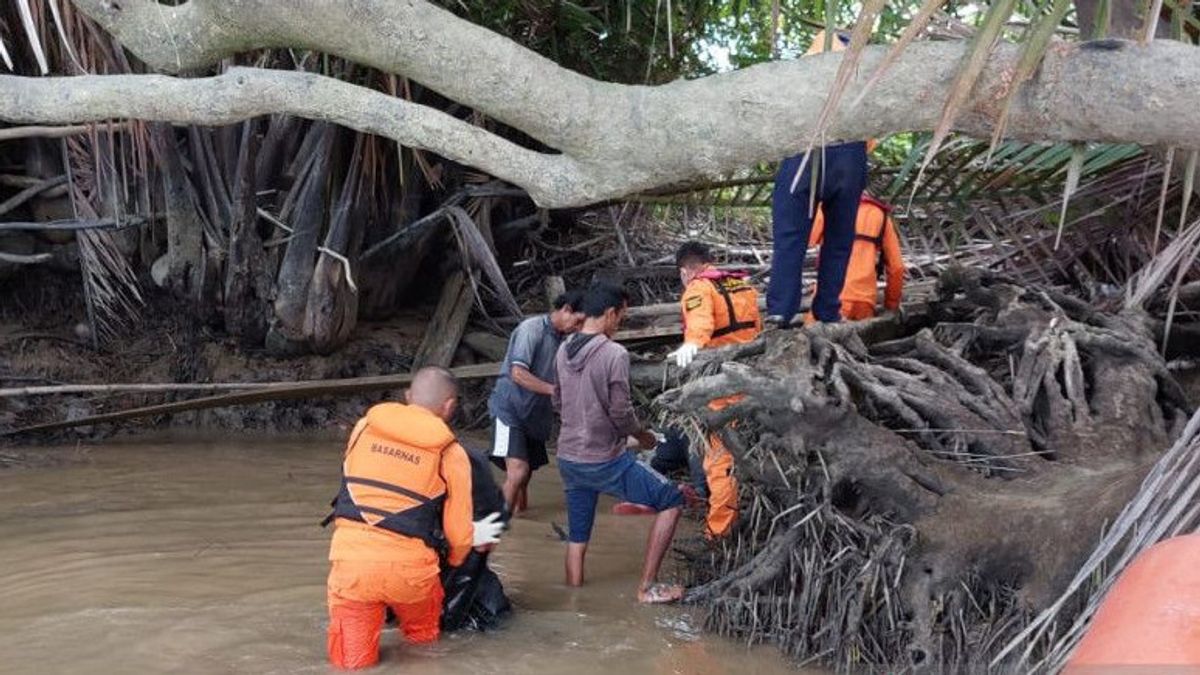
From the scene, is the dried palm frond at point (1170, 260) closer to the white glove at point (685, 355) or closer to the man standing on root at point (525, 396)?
the white glove at point (685, 355)

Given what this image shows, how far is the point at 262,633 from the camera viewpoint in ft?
17.7

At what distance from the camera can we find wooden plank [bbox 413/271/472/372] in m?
10.5

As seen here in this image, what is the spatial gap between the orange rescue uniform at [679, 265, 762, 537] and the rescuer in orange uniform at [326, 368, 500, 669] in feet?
5.13

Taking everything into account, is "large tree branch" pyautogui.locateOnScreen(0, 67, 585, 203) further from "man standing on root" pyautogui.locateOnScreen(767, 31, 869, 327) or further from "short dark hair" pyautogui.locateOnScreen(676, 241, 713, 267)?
"short dark hair" pyautogui.locateOnScreen(676, 241, 713, 267)

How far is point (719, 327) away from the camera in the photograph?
258 inches

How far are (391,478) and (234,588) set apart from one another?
5.18 ft

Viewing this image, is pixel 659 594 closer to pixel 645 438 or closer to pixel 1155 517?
pixel 645 438

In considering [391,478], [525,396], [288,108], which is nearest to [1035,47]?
[288,108]

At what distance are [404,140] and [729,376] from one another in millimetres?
2006

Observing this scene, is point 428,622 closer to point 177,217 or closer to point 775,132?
point 775,132

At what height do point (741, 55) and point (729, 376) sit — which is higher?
point (741, 55)

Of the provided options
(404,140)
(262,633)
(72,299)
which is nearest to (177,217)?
(72,299)

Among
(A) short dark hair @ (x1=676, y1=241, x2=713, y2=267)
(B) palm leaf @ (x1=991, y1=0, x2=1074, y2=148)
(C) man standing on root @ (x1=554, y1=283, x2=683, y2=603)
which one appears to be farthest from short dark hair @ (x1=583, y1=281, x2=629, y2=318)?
(B) palm leaf @ (x1=991, y1=0, x2=1074, y2=148)

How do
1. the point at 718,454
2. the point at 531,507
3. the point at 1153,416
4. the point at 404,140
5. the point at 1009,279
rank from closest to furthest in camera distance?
the point at 404,140 < the point at 1153,416 < the point at 718,454 < the point at 1009,279 < the point at 531,507
